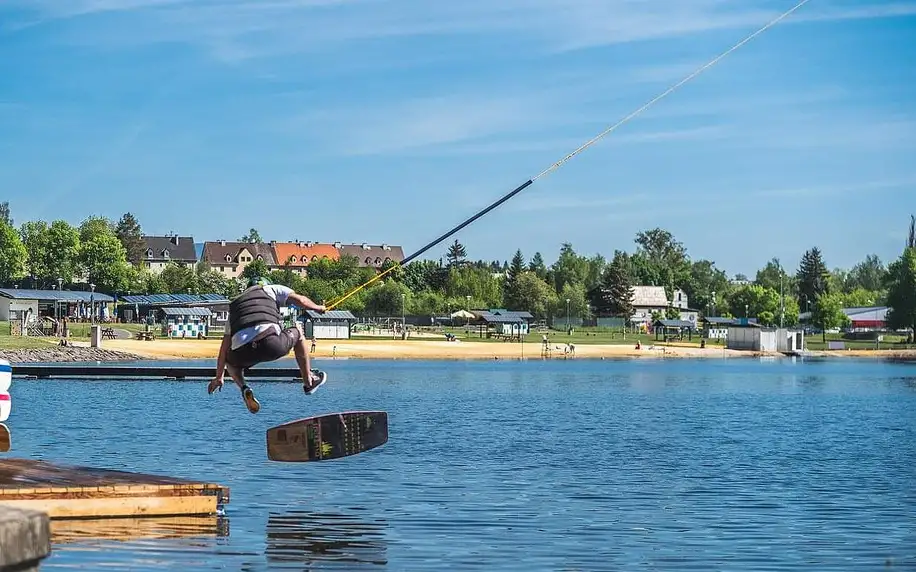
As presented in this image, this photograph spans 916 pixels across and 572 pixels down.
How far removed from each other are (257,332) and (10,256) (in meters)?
127

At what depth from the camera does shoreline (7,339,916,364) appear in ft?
292

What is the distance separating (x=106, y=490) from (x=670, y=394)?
199ft

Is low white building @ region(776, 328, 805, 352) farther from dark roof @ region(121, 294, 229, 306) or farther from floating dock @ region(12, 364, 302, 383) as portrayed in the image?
floating dock @ region(12, 364, 302, 383)

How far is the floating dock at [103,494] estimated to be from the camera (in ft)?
60.2

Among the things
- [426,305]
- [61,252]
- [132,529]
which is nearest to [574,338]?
[426,305]

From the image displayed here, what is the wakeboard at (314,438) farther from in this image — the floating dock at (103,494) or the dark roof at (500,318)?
the dark roof at (500,318)

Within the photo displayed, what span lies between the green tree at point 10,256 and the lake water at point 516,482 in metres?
73.6

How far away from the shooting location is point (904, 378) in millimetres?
105188

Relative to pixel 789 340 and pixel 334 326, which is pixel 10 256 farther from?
pixel 789 340

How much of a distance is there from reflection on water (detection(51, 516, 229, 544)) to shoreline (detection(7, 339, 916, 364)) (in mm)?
55345

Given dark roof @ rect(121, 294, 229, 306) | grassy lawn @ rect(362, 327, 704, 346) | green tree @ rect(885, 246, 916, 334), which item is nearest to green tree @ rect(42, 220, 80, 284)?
dark roof @ rect(121, 294, 229, 306)

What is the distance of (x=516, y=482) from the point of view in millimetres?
29422

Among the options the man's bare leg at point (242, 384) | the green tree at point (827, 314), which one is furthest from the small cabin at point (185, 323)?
the green tree at point (827, 314)

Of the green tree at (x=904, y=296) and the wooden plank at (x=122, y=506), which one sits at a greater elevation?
the green tree at (x=904, y=296)
